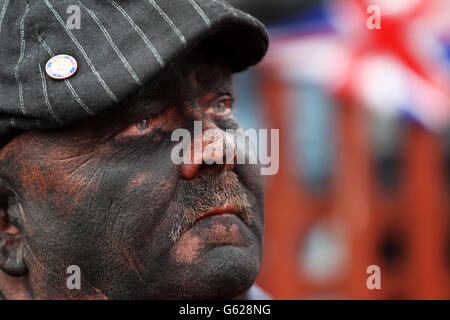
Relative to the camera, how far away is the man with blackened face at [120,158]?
150 centimetres

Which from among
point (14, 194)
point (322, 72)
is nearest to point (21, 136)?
point (14, 194)

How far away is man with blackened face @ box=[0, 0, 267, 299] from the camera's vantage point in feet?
4.91

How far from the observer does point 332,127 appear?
452 cm

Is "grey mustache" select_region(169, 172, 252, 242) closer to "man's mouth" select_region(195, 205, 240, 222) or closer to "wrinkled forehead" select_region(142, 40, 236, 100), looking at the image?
"man's mouth" select_region(195, 205, 240, 222)

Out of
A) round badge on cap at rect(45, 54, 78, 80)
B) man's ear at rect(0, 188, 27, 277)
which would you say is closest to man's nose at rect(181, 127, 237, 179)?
round badge on cap at rect(45, 54, 78, 80)

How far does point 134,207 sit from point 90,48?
0.35m

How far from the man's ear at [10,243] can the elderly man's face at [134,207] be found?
74mm

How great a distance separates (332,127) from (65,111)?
321 cm

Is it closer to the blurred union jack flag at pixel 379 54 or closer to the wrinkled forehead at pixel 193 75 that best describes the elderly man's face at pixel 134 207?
the wrinkled forehead at pixel 193 75

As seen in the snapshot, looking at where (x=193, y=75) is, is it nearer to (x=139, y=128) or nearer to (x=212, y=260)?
(x=139, y=128)

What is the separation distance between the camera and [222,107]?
5.89ft

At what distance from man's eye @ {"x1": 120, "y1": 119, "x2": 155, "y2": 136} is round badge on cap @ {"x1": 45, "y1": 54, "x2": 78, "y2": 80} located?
18 centimetres

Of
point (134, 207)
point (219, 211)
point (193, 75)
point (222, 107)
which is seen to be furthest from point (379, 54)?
point (134, 207)
